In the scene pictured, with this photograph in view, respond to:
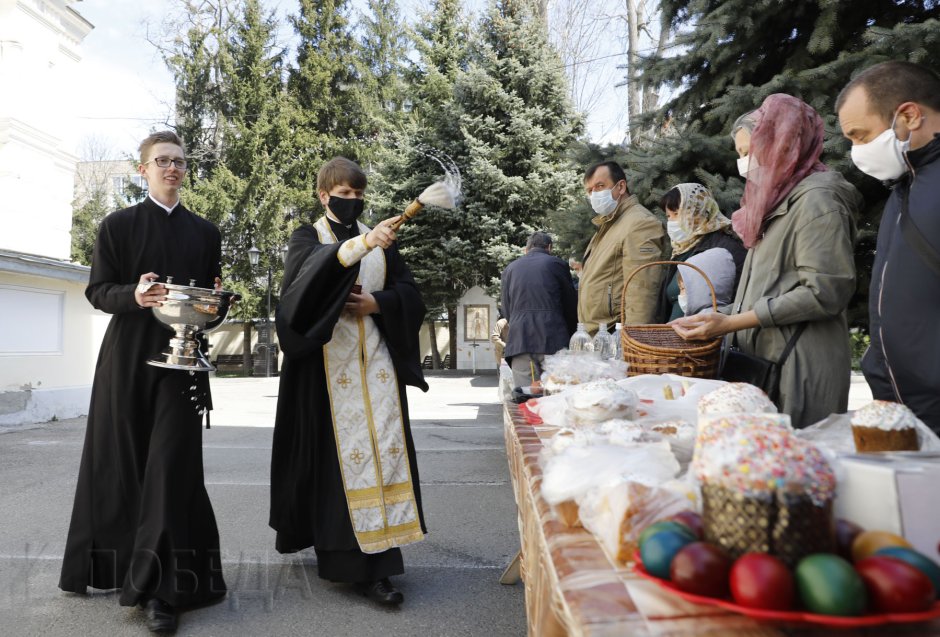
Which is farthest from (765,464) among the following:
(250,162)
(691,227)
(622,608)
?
(250,162)

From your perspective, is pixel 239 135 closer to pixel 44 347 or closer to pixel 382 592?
pixel 44 347

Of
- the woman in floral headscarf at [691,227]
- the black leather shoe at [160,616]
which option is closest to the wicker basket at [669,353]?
the woman in floral headscarf at [691,227]

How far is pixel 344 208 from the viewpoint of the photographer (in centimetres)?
355

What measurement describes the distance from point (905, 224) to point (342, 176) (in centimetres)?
242

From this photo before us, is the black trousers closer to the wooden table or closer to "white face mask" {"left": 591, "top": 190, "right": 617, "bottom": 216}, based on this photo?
the wooden table

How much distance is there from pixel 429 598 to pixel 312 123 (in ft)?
92.1

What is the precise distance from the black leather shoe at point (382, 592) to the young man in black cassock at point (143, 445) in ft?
2.25

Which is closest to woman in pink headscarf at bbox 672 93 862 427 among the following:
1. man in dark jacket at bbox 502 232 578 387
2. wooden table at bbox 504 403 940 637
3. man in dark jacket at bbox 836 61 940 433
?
man in dark jacket at bbox 836 61 940 433

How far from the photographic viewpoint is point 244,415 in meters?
11.9

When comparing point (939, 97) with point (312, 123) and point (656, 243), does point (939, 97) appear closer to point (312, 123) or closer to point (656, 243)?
point (656, 243)

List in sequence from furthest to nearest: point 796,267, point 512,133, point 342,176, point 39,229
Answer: point 512,133 → point 39,229 → point 342,176 → point 796,267

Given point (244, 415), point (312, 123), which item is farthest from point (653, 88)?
point (312, 123)

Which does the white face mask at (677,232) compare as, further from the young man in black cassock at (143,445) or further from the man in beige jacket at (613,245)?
the young man in black cassock at (143,445)

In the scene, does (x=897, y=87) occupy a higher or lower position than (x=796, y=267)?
higher
